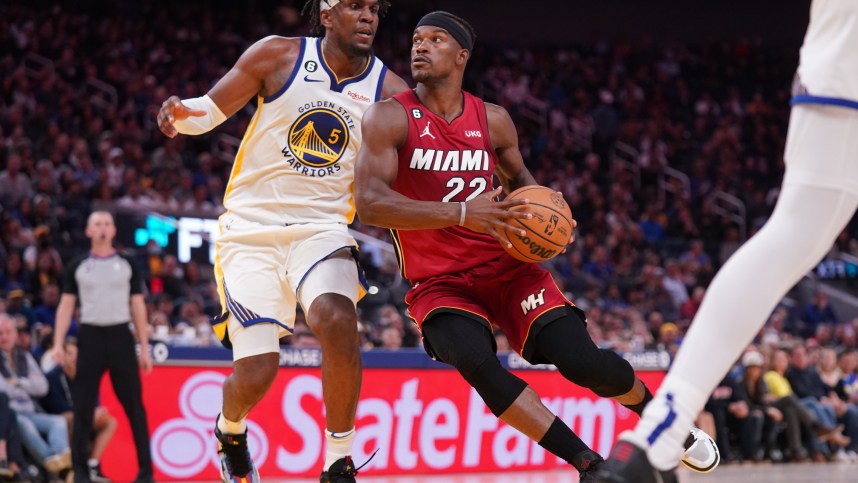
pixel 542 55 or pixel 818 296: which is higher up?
pixel 542 55

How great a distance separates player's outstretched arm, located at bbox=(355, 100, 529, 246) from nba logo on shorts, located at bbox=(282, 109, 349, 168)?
2.08 feet

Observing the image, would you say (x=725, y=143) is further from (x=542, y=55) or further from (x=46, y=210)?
(x=46, y=210)

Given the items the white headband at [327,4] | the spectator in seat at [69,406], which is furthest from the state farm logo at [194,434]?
the white headband at [327,4]

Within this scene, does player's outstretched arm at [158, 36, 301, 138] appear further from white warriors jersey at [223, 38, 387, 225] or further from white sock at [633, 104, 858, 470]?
white sock at [633, 104, 858, 470]

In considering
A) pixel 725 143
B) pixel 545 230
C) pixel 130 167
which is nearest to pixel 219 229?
pixel 545 230

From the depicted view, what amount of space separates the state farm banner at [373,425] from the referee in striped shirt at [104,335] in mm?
747

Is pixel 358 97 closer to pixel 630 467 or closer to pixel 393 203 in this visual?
pixel 393 203

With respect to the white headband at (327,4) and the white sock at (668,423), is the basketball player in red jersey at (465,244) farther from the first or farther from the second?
the white sock at (668,423)

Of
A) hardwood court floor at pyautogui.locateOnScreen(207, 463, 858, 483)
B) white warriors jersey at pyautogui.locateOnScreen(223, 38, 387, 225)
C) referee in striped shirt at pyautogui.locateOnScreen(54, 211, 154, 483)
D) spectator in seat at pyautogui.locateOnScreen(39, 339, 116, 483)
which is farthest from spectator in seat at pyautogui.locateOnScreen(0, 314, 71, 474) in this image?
white warriors jersey at pyautogui.locateOnScreen(223, 38, 387, 225)

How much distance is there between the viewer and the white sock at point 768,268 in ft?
10.2

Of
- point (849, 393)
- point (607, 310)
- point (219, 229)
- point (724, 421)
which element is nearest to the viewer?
point (219, 229)

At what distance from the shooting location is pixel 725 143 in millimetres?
23812

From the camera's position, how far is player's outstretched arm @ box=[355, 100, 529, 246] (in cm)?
468

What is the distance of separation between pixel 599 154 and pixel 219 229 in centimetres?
1807
